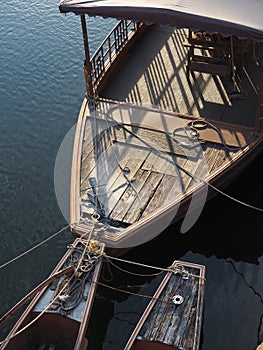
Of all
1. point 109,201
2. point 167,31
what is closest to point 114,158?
point 109,201

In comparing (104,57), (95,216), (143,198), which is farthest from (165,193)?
(104,57)

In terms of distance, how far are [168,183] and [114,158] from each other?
1.61 metres

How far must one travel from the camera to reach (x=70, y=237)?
41.9ft

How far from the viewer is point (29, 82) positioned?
1898cm

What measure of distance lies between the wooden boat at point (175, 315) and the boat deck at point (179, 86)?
5.52m

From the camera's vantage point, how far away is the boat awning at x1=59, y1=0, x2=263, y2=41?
11.4 meters

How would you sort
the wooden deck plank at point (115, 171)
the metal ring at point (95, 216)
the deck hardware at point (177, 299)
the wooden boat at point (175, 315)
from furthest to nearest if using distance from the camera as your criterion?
the wooden deck plank at point (115, 171), the metal ring at point (95, 216), the deck hardware at point (177, 299), the wooden boat at point (175, 315)

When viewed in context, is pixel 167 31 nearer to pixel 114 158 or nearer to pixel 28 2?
pixel 114 158

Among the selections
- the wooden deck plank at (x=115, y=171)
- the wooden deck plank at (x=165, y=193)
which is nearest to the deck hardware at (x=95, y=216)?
the wooden deck plank at (x=115, y=171)

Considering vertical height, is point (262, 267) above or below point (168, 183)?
below

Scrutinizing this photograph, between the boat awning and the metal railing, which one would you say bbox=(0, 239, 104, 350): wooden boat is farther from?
the metal railing

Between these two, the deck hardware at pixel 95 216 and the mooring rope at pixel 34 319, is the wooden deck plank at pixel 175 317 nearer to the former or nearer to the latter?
the mooring rope at pixel 34 319

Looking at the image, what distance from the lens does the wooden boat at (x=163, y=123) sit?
1135cm

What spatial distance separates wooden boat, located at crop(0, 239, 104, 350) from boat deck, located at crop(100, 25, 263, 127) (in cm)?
629
